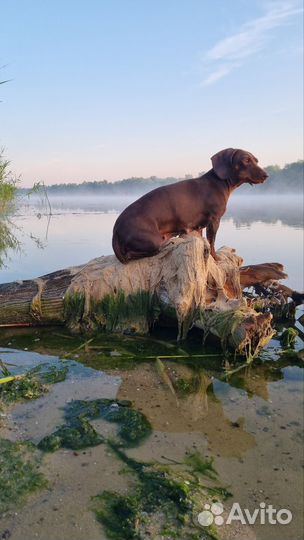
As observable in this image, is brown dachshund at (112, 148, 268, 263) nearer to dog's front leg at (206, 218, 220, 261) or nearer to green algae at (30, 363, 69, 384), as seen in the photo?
dog's front leg at (206, 218, 220, 261)

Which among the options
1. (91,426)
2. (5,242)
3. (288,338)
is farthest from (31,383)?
(5,242)

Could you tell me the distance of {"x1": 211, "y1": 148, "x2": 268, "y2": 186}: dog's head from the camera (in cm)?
601

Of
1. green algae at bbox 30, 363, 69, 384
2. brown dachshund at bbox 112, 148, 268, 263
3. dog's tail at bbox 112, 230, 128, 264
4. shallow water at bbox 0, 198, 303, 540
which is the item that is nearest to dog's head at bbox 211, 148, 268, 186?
brown dachshund at bbox 112, 148, 268, 263

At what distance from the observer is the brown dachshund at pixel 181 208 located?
5.78 m

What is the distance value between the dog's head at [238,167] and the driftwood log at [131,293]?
112cm

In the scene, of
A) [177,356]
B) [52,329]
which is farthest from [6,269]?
[177,356]

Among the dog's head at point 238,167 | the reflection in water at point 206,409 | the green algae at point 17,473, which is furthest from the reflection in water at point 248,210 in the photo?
the green algae at point 17,473

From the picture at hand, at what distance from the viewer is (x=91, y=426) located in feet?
10.5

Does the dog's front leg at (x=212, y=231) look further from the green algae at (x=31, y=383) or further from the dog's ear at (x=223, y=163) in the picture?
the green algae at (x=31, y=383)

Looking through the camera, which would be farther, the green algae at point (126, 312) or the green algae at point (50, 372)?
the green algae at point (126, 312)

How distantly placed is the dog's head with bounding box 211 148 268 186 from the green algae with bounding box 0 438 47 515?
4465 millimetres

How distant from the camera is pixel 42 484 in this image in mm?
2578

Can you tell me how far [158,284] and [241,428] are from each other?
8.93 feet

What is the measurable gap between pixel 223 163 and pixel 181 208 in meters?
0.90
